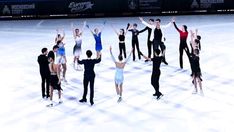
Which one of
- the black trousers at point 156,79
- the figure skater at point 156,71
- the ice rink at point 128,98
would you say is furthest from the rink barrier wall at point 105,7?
the black trousers at point 156,79

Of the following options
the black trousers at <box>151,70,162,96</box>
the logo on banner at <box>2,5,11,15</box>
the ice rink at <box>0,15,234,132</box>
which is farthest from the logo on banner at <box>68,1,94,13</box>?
the black trousers at <box>151,70,162,96</box>

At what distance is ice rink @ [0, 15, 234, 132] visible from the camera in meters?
11.1

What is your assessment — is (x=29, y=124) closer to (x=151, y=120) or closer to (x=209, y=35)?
(x=151, y=120)

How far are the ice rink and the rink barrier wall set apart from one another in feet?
29.4

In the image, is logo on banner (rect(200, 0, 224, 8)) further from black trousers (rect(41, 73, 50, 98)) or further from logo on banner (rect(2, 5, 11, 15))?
black trousers (rect(41, 73, 50, 98))

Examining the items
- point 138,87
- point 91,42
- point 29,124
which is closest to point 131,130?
point 29,124

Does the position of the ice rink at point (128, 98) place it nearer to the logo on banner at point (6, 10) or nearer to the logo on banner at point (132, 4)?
the logo on banner at point (132, 4)

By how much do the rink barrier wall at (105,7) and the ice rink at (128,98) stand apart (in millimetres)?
8958

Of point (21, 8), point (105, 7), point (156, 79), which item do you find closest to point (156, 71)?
point (156, 79)

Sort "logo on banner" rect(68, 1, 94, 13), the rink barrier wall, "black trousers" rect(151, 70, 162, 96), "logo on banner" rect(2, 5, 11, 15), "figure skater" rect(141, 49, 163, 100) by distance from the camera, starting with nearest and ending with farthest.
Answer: "figure skater" rect(141, 49, 163, 100) → "black trousers" rect(151, 70, 162, 96) → the rink barrier wall → "logo on banner" rect(68, 1, 94, 13) → "logo on banner" rect(2, 5, 11, 15)

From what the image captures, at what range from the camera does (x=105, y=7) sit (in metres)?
31.2

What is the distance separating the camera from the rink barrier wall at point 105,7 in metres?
30.6

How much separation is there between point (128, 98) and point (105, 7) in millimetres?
18706

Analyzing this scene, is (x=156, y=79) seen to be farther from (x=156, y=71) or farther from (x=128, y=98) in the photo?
(x=128, y=98)
